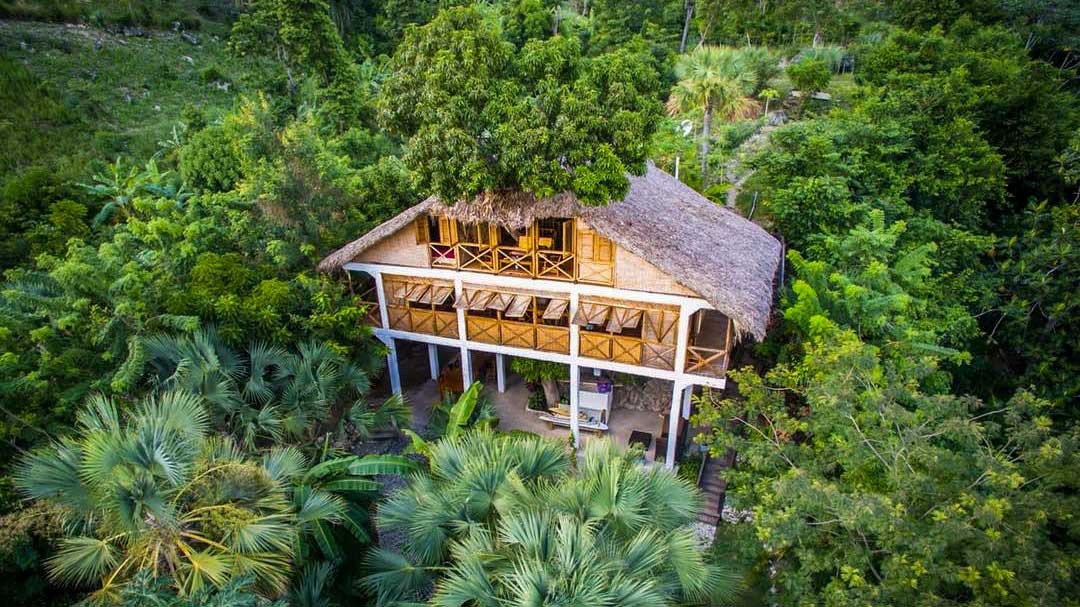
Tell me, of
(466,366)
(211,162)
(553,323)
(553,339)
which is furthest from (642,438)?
(211,162)

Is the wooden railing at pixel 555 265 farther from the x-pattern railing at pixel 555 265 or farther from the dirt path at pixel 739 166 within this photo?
the dirt path at pixel 739 166

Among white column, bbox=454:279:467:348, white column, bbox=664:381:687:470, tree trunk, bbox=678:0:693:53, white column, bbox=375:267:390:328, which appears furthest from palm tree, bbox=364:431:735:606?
tree trunk, bbox=678:0:693:53

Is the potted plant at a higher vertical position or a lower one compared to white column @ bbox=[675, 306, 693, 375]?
lower

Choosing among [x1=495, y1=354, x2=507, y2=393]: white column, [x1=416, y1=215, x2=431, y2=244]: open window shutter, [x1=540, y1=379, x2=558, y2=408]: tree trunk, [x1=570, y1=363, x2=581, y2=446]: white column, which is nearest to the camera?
[x1=416, y1=215, x2=431, y2=244]: open window shutter

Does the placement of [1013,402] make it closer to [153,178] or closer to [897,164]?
[897,164]

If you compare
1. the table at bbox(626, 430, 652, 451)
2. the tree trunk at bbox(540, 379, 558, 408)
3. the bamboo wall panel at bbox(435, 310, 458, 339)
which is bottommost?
the table at bbox(626, 430, 652, 451)

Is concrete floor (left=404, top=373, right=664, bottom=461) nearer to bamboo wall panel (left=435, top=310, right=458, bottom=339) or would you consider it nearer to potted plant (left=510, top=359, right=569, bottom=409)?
potted plant (left=510, top=359, right=569, bottom=409)
